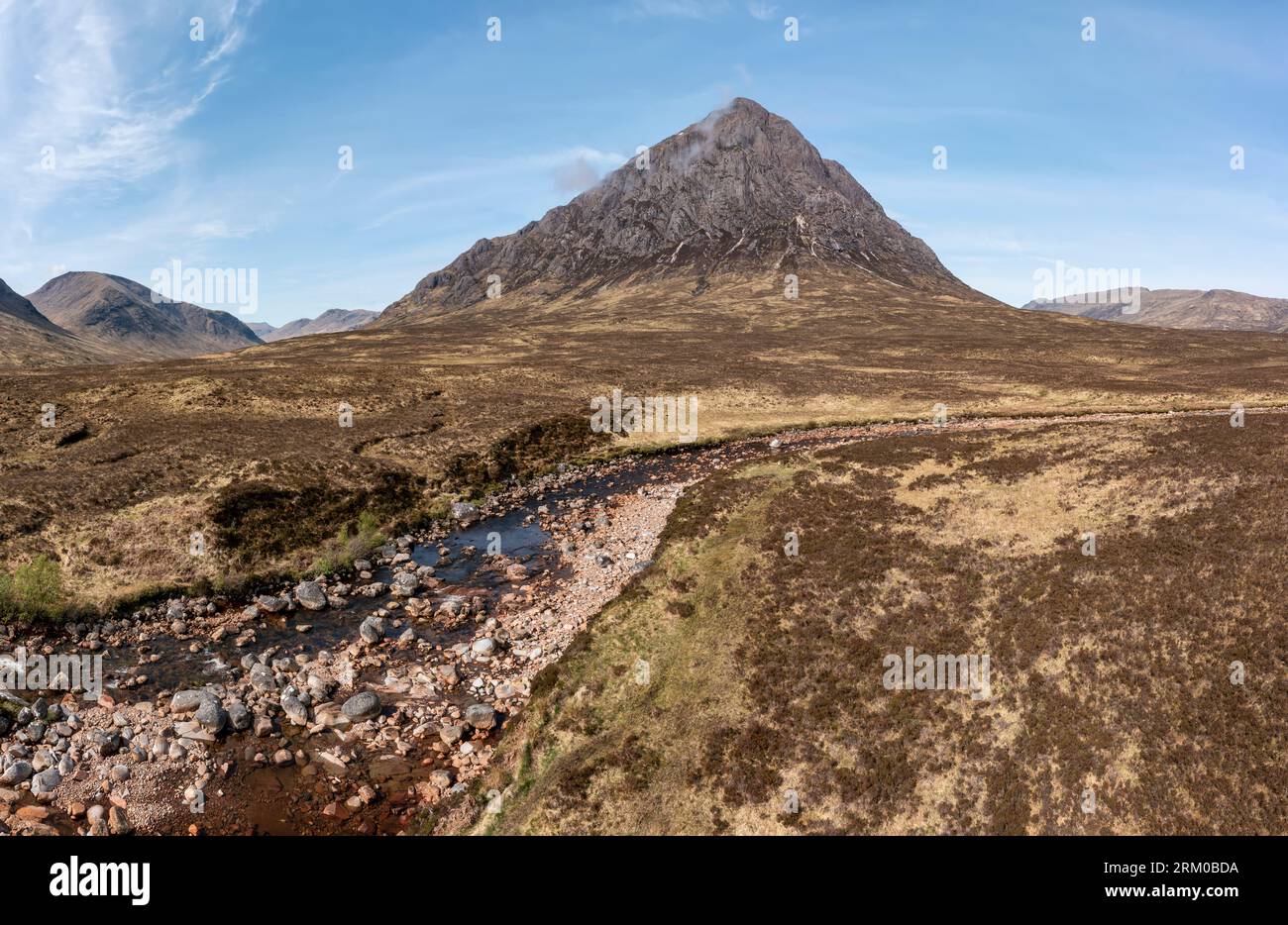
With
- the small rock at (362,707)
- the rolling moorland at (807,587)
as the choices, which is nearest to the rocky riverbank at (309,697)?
the small rock at (362,707)

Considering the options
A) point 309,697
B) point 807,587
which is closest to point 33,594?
point 309,697

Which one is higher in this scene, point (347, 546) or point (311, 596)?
point (347, 546)

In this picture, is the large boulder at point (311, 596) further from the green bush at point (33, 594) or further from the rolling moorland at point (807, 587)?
the green bush at point (33, 594)

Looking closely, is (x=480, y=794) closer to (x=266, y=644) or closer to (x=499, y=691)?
(x=499, y=691)

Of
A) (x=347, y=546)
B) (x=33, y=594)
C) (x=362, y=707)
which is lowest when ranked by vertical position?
(x=362, y=707)

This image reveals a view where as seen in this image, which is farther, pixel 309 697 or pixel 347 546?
pixel 347 546

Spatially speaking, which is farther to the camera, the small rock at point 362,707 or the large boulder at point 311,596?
the large boulder at point 311,596

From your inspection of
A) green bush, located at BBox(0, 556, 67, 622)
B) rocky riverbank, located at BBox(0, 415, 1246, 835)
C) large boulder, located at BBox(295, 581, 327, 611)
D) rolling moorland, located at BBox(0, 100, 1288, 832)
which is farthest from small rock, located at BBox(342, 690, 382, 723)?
green bush, located at BBox(0, 556, 67, 622)

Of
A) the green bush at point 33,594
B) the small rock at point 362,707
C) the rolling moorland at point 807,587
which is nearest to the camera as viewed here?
the rolling moorland at point 807,587

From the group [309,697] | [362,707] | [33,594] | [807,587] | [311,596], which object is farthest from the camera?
[311,596]

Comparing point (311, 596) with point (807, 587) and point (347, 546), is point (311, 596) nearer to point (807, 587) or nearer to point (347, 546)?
point (347, 546)

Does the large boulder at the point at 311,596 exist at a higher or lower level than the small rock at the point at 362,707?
higher
